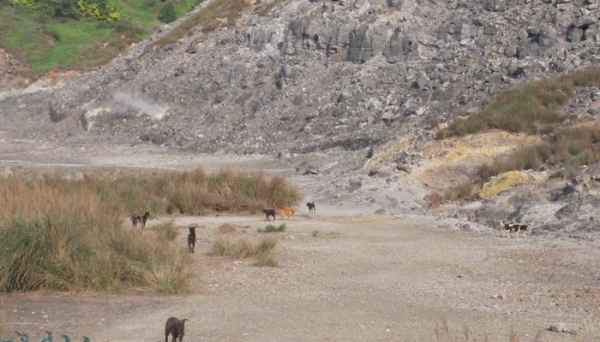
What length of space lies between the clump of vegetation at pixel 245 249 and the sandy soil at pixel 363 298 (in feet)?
0.81

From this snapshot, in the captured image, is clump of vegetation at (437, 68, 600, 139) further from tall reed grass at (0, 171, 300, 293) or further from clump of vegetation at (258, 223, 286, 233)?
tall reed grass at (0, 171, 300, 293)

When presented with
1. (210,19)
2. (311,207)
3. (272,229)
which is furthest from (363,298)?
(210,19)

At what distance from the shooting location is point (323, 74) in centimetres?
3766

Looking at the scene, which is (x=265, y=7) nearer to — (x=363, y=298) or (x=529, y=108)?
(x=529, y=108)

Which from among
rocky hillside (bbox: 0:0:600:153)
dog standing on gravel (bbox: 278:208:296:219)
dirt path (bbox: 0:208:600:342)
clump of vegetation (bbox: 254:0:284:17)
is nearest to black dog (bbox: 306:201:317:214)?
dog standing on gravel (bbox: 278:208:296:219)

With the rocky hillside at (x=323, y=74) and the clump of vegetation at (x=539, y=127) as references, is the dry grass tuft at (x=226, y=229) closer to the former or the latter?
the clump of vegetation at (x=539, y=127)

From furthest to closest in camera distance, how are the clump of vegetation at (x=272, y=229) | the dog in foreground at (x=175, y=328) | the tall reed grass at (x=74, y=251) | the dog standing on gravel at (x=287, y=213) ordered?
the dog standing on gravel at (x=287, y=213) < the clump of vegetation at (x=272, y=229) < the tall reed grass at (x=74, y=251) < the dog in foreground at (x=175, y=328)

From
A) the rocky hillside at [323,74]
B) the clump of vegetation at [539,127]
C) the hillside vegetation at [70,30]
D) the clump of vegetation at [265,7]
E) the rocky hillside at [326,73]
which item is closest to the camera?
the clump of vegetation at [539,127]

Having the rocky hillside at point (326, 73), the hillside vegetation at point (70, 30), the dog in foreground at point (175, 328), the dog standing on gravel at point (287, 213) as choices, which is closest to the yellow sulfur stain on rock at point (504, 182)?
the dog standing on gravel at point (287, 213)

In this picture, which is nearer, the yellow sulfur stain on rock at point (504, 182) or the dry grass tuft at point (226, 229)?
the dry grass tuft at point (226, 229)

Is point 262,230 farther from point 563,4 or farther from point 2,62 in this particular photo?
point 2,62

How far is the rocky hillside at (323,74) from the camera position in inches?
1268

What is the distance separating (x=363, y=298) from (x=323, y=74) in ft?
93.0

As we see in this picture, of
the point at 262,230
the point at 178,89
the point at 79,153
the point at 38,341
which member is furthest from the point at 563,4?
the point at 38,341
